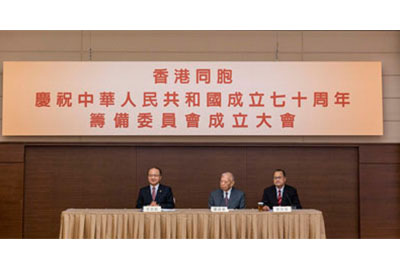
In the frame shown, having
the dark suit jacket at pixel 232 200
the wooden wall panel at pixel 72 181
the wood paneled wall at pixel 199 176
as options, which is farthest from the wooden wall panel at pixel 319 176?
the wooden wall panel at pixel 72 181

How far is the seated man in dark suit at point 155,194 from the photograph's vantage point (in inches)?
245

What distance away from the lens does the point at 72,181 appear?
24.0ft

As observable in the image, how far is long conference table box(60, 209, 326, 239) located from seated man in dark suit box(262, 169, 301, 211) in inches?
24.8

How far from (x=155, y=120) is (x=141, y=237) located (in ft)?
6.55

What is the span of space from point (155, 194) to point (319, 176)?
2.37 meters

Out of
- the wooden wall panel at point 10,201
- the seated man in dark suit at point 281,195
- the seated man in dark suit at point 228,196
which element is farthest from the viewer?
the wooden wall panel at point 10,201

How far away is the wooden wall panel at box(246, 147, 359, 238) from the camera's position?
287 inches

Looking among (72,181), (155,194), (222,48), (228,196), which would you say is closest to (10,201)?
(72,181)

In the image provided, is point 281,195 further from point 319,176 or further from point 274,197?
point 319,176

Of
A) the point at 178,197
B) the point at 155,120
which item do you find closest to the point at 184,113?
the point at 155,120

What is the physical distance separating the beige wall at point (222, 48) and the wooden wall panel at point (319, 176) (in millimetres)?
201

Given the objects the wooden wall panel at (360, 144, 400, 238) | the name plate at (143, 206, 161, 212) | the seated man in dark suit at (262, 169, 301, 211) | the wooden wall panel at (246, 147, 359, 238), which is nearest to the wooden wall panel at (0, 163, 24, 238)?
the name plate at (143, 206, 161, 212)

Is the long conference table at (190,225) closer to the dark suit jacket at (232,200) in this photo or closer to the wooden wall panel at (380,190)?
the dark suit jacket at (232,200)

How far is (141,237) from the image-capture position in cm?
559
